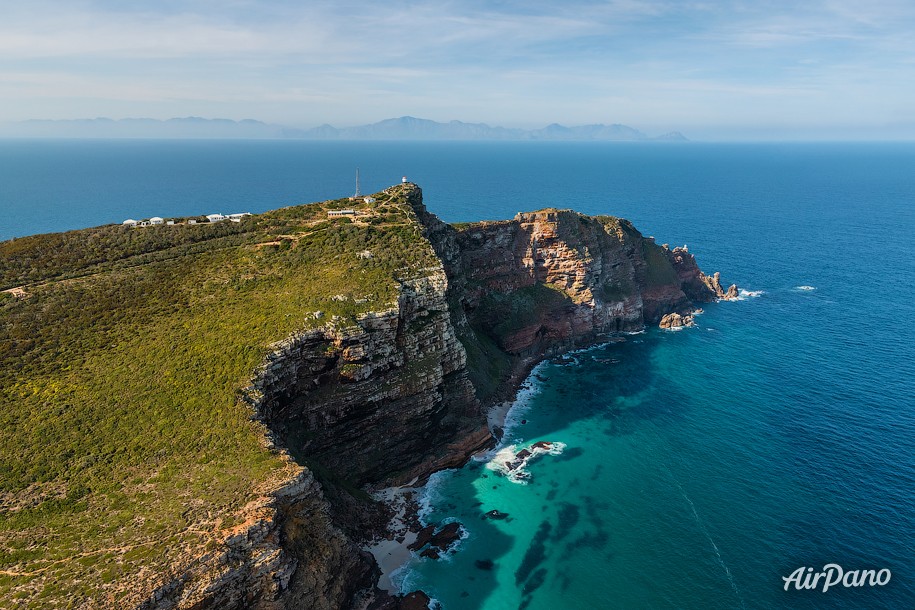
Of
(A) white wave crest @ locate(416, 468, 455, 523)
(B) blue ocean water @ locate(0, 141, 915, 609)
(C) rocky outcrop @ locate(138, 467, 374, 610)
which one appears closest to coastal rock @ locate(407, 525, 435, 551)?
(A) white wave crest @ locate(416, 468, 455, 523)

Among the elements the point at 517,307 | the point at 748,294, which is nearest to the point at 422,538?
the point at 517,307

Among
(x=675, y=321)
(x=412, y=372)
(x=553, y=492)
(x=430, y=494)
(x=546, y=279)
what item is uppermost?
(x=546, y=279)

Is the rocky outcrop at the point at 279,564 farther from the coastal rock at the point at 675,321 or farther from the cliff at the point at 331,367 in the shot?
the coastal rock at the point at 675,321

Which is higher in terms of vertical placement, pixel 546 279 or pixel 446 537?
pixel 546 279

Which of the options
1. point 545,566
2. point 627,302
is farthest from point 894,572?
point 627,302

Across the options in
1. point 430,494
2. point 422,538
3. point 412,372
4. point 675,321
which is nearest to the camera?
point 422,538

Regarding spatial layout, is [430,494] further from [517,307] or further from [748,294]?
[748,294]

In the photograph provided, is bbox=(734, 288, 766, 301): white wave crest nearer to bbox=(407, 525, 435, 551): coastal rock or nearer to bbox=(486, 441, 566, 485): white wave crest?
bbox=(486, 441, 566, 485): white wave crest
